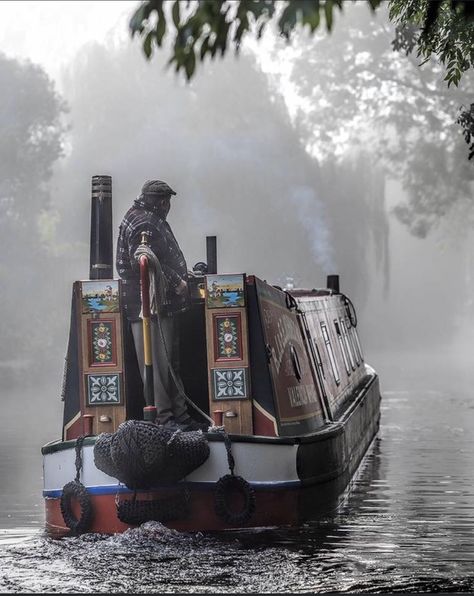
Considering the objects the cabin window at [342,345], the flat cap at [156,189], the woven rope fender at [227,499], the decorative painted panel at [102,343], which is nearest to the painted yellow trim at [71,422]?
the decorative painted panel at [102,343]

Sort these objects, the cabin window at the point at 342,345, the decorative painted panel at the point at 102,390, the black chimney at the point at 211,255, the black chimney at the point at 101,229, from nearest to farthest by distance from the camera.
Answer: the decorative painted panel at the point at 102,390 < the black chimney at the point at 101,229 < the black chimney at the point at 211,255 < the cabin window at the point at 342,345

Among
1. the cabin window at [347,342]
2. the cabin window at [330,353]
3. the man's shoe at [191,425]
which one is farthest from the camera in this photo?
the cabin window at [347,342]

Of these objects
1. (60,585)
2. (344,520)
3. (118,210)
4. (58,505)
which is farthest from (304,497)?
(118,210)

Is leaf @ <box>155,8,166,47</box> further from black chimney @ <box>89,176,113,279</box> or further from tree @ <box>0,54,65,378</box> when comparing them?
tree @ <box>0,54,65,378</box>

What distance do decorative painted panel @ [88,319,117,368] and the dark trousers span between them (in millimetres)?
199

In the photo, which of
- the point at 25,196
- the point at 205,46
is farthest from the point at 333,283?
the point at 25,196

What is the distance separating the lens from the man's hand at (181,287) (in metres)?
13.1

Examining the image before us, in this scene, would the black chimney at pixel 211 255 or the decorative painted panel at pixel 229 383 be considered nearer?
the decorative painted panel at pixel 229 383

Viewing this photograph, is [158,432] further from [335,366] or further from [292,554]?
[335,366]

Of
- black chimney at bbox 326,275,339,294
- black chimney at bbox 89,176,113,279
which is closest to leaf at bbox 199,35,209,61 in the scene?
black chimney at bbox 89,176,113,279

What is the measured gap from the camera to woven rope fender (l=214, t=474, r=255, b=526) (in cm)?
1237

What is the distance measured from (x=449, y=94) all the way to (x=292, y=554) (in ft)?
119

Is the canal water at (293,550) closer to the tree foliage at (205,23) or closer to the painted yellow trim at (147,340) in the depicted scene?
the painted yellow trim at (147,340)

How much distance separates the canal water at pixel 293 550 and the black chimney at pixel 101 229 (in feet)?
7.45
